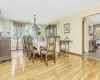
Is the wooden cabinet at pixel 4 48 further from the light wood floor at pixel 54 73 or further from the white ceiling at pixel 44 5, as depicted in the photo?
the white ceiling at pixel 44 5

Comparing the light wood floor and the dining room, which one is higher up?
the dining room

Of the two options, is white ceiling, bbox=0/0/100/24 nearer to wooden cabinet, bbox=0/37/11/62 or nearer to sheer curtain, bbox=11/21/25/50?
wooden cabinet, bbox=0/37/11/62

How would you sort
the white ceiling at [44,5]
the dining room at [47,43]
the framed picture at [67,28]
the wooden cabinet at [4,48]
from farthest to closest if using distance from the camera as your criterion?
the framed picture at [67,28] < the white ceiling at [44,5] < the wooden cabinet at [4,48] < the dining room at [47,43]

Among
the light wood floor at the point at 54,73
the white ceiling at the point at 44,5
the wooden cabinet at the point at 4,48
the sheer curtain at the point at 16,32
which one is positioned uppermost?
the white ceiling at the point at 44,5

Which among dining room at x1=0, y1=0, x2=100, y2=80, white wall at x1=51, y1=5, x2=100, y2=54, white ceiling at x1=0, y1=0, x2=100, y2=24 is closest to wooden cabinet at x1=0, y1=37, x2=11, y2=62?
dining room at x1=0, y1=0, x2=100, y2=80

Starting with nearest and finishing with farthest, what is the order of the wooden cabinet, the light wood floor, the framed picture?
the light wood floor
the wooden cabinet
the framed picture

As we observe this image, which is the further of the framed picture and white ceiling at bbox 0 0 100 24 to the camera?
the framed picture

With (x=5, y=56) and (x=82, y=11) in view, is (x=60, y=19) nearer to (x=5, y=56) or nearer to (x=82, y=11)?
(x=82, y=11)

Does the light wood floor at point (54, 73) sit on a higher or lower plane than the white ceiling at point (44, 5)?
lower

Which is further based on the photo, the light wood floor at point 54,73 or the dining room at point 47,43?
the dining room at point 47,43

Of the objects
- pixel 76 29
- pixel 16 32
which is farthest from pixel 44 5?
→ pixel 16 32

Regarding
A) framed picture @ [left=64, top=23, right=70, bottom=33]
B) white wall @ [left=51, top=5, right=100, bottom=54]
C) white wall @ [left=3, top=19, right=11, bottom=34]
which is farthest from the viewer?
white wall @ [left=3, top=19, right=11, bottom=34]

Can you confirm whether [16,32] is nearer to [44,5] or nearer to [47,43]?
[44,5]

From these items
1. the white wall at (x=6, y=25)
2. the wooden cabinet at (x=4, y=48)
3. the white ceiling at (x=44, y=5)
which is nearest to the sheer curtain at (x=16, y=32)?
the white wall at (x=6, y=25)
